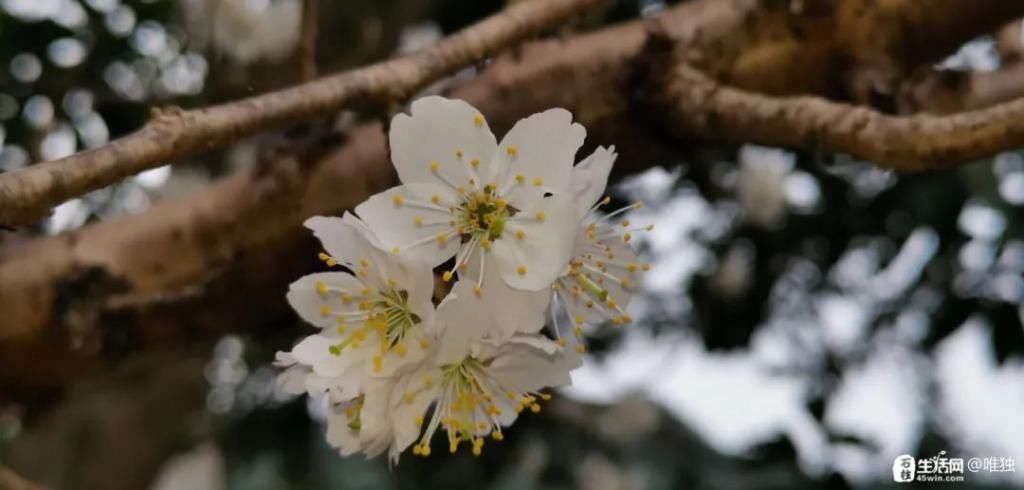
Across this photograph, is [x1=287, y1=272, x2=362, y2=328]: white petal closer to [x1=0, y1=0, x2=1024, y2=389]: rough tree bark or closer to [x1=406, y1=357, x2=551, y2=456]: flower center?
[x1=406, y1=357, x2=551, y2=456]: flower center

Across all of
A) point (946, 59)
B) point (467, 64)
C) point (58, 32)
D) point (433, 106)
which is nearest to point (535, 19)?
point (467, 64)

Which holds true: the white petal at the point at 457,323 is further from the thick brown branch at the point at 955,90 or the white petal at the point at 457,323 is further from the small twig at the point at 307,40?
the thick brown branch at the point at 955,90

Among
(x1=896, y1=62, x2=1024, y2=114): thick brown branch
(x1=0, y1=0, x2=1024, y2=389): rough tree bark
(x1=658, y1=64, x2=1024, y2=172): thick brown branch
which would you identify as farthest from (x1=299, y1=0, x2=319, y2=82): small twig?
(x1=896, y1=62, x2=1024, y2=114): thick brown branch

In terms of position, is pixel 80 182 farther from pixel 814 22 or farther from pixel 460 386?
pixel 814 22

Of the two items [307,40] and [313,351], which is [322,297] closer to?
[313,351]

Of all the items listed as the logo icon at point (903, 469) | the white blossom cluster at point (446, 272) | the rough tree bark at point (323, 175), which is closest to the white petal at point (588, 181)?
the white blossom cluster at point (446, 272)

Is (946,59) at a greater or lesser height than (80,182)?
lesser
